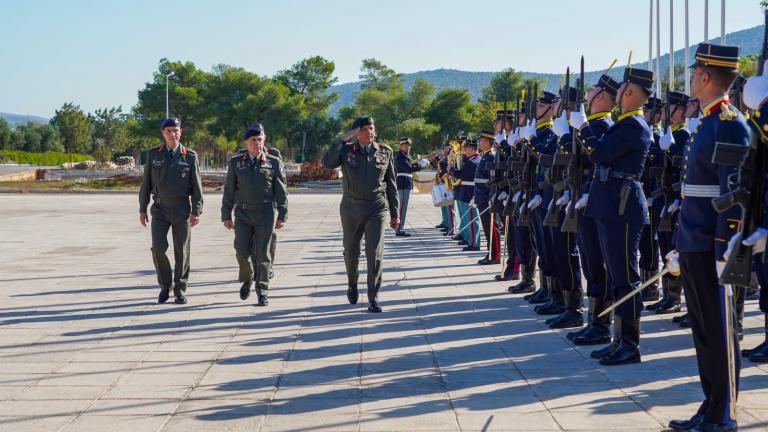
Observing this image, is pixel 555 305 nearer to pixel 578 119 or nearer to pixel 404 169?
pixel 578 119

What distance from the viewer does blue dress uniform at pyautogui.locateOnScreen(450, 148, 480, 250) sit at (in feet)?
50.5

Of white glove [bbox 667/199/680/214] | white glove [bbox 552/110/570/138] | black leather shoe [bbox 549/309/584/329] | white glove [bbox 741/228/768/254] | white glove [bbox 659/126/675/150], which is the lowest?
black leather shoe [bbox 549/309/584/329]

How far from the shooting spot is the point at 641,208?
6.81 m

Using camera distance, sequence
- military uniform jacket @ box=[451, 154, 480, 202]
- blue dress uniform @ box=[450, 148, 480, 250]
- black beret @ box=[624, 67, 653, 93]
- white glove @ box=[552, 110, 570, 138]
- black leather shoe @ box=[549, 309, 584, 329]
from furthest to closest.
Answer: military uniform jacket @ box=[451, 154, 480, 202], blue dress uniform @ box=[450, 148, 480, 250], black leather shoe @ box=[549, 309, 584, 329], white glove @ box=[552, 110, 570, 138], black beret @ box=[624, 67, 653, 93]

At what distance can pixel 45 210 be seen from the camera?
2684 cm

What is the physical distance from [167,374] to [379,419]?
6.17 ft

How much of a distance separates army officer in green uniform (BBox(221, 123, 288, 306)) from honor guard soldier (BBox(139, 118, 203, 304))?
0.39m

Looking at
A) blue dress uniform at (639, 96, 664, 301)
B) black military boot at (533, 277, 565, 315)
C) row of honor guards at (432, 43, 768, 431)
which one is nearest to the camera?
row of honor guards at (432, 43, 768, 431)

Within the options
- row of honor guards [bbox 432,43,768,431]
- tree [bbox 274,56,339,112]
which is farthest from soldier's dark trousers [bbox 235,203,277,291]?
A: tree [bbox 274,56,339,112]

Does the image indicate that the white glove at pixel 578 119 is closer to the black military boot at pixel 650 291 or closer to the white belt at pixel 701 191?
the white belt at pixel 701 191

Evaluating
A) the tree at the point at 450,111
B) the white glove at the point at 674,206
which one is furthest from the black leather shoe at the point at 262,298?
the tree at the point at 450,111

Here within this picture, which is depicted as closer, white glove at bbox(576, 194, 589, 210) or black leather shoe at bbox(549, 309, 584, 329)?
white glove at bbox(576, 194, 589, 210)

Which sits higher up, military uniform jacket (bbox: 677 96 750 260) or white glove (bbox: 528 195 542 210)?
military uniform jacket (bbox: 677 96 750 260)

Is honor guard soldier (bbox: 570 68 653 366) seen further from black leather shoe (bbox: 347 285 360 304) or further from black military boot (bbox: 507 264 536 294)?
black military boot (bbox: 507 264 536 294)
